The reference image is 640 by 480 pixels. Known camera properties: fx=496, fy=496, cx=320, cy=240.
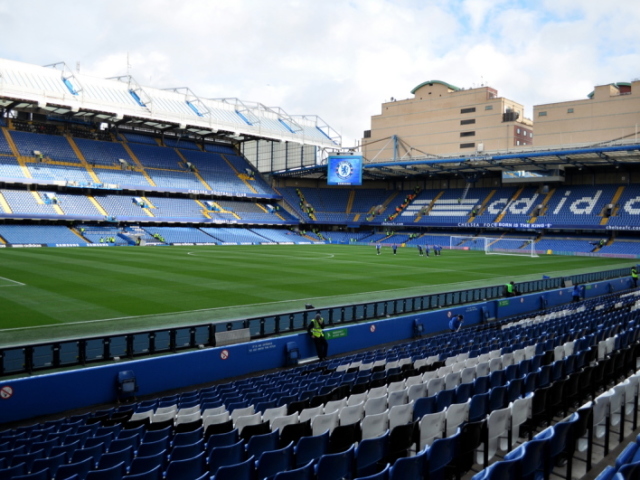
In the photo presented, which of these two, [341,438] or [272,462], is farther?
[341,438]

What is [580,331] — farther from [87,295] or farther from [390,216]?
[390,216]

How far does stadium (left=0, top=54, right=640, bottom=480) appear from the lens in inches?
260

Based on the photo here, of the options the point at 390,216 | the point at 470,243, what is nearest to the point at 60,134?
the point at 390,216

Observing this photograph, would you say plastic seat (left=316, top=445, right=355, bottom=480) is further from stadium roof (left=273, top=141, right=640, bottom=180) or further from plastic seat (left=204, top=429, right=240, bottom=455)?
Answer: stadium roof (left=273, top=141, right=640, bottom=180)

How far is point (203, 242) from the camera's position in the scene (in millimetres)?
63719

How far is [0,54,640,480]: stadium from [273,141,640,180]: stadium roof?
0.52 m

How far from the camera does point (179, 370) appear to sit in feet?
44.1

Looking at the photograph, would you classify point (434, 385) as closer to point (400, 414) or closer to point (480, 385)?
point (480, 385)

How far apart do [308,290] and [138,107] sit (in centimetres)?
4527

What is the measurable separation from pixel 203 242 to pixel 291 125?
94.8 feet

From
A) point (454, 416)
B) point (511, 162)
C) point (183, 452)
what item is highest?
point (511, 162)

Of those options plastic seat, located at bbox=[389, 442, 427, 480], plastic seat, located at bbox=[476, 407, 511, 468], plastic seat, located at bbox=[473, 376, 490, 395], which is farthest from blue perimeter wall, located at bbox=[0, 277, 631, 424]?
plastic seat, located at bbox=[389, 442, 427, 480]

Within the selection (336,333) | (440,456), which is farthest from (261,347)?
(440,456)

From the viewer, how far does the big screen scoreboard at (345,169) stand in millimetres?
68938
